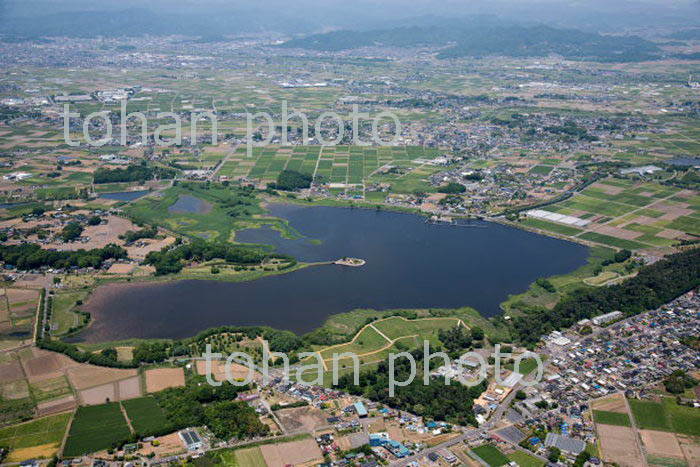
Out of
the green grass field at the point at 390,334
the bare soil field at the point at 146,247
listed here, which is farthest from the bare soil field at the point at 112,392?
the bare soil field at the point at 146,247

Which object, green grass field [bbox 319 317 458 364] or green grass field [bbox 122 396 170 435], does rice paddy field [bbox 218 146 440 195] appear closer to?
green grass field [bbox 319 317 458 364]

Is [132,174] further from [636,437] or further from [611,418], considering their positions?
[636,437]

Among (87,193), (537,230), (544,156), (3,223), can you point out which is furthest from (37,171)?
(544,156)

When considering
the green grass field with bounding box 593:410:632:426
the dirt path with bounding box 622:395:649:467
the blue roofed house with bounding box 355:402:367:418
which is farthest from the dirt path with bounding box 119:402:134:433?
the dirt path with bounding box 622:395:649:467

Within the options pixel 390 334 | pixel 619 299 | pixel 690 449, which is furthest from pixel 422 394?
pixel 619 299

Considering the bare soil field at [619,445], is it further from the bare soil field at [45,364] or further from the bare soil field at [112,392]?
the bare soil field at [45,364]
